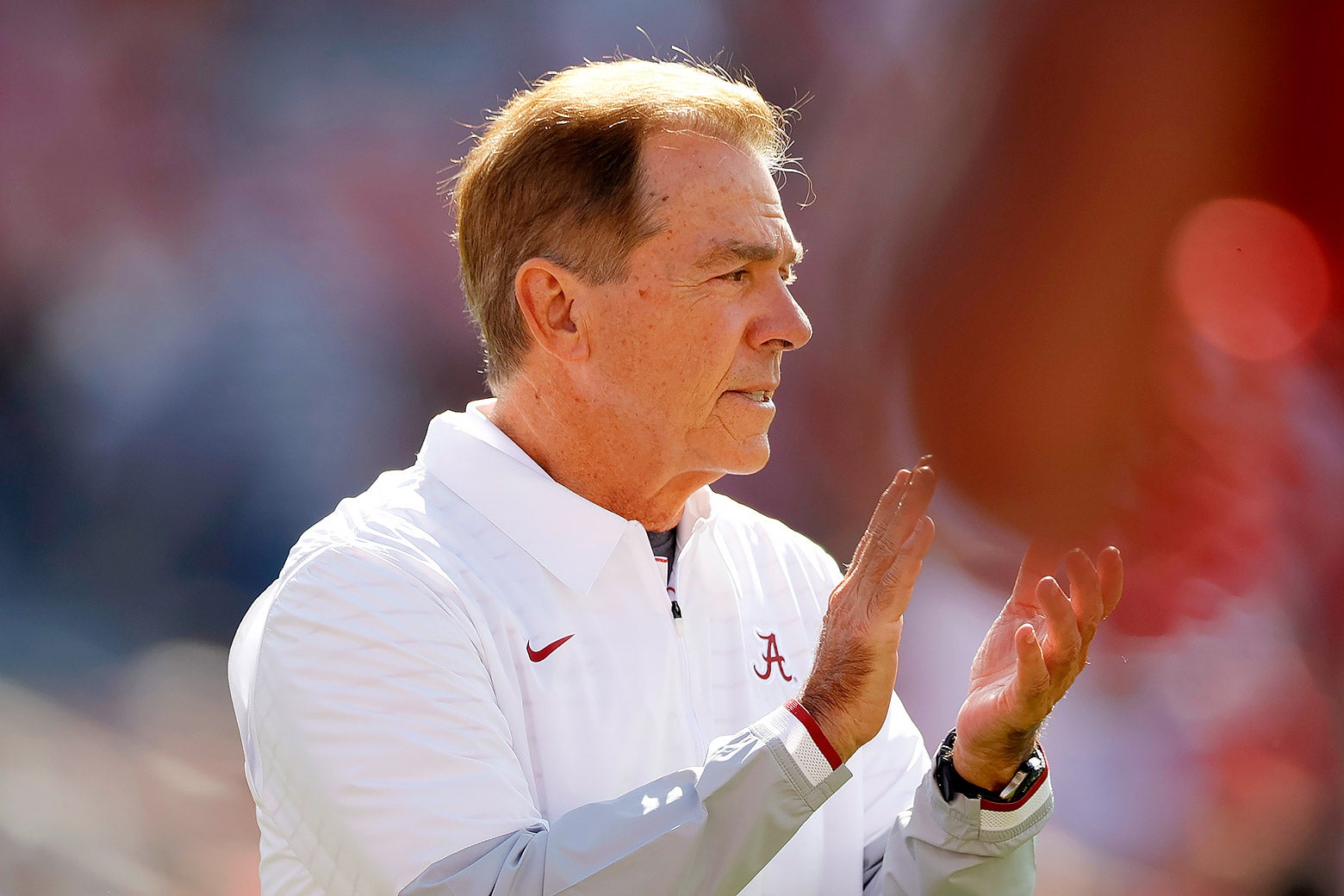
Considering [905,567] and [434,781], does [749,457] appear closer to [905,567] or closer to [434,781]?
[905,567]

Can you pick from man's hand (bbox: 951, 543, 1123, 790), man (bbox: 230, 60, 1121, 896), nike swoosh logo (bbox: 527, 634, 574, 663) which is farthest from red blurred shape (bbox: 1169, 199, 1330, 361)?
nike swoosh logo (bbox: 527, 634, 574, 663)

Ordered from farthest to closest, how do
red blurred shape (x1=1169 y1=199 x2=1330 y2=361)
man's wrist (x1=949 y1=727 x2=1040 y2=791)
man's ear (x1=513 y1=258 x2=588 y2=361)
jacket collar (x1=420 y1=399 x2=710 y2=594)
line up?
1. red blurred shape (x1=1169 y1=199 x2=1330 y2=361)
2. man's ear (x1=513 y1=258 x2=588 y2=361)
3. jacket collar (x1=420 y1=399 x2=710 y2=594)
4. man's wrist (x1=949 y1=727 x2=1040 y2=791)

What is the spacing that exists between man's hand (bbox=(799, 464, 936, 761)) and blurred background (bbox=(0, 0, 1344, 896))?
2.00 metres

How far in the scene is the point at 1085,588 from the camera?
4.91ft

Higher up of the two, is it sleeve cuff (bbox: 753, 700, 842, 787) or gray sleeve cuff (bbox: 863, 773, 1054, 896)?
sleeve cuff (bbox: 753, 700, 842, 787)

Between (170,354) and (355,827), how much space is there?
6.98 ft

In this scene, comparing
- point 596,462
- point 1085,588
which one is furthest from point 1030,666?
point 596,462

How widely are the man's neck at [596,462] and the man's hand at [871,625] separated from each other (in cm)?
53

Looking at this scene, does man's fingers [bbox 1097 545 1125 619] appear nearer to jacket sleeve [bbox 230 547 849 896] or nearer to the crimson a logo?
jacket sleeve [bbox 230 547 849 896]

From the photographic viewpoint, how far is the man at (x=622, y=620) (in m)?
1.38

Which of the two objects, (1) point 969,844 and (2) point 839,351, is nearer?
(1) point 969,844

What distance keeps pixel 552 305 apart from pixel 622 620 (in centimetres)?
55

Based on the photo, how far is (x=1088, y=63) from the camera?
144 inches

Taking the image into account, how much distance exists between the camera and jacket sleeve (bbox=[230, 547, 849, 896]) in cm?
133
